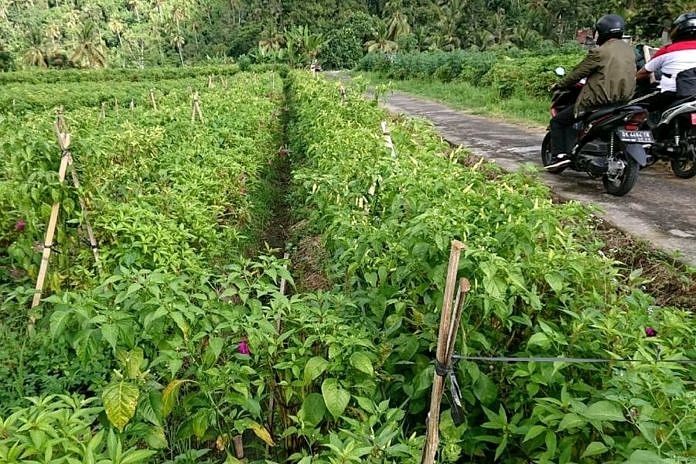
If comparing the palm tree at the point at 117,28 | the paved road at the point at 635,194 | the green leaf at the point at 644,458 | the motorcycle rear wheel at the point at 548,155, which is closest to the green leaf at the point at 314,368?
the green leaf at the point at 644,458

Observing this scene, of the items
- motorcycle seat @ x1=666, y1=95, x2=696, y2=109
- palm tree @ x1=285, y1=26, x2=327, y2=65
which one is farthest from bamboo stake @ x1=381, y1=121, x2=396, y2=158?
palm tree @ x1=285, y1=26, x2=327, y2=65

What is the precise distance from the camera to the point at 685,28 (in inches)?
232

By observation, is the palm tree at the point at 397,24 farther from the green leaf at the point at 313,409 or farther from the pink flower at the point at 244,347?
the green leaf at the point at 313,409

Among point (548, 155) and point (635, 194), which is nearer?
point (635, 194)

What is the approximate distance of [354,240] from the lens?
10.3 feet

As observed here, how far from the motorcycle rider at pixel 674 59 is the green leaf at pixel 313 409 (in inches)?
228

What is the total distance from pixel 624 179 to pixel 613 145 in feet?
1.23

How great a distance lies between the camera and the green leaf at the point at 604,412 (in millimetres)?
1696

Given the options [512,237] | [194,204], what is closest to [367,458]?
[512,237]

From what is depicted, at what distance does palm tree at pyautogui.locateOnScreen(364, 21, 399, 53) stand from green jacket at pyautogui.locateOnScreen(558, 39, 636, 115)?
171ft

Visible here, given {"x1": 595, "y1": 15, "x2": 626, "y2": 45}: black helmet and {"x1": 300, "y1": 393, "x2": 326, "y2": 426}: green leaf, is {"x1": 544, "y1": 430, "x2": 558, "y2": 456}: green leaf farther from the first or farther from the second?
{"x1": 595, "y1": 15, "x2": 626, "y2": 45}: black helmet

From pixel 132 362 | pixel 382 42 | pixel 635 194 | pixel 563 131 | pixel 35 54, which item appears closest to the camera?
pixel 132 362

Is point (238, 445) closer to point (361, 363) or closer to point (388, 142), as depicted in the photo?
point (361, 363)

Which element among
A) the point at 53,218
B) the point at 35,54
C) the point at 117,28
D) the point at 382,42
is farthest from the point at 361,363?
the point at 117,28
